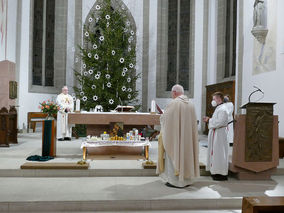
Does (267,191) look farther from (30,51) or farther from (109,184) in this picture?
(30,51)

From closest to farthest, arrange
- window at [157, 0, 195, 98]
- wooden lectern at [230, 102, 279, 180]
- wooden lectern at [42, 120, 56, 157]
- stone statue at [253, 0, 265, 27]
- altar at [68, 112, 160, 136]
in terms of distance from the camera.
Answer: wooden lectern at [230, 102, 279, 180]
wooden lectern at [42, 120, 56, 157]
altar at [68, 112, 160, 136]
stone statue at [253, 0, 265, 27]
window at [157, 0, 195, 98]

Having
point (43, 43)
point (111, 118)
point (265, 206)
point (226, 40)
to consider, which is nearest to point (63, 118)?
point (111, 118)

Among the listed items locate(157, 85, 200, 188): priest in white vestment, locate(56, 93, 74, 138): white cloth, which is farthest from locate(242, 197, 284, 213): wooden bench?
locate(56, 93, 74, 138): white cloth

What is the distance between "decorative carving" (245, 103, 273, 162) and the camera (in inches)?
221

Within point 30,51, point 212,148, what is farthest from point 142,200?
point 30,51

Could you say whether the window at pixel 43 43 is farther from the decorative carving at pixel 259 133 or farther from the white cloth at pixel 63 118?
the decorative carving at pixel 259 133

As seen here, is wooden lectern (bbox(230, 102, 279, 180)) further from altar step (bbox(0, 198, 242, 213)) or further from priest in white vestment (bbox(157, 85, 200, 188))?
altar step (bbox(0, 198, 242, 213))

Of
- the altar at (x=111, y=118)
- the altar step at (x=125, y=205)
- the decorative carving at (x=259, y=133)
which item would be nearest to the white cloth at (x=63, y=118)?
the altar at (x=111, y=118)

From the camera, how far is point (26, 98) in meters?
12.9

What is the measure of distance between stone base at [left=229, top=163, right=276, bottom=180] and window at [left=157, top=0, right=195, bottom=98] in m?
8.79

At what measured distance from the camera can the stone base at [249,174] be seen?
5.84m

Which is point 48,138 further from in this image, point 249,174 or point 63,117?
point 249,174

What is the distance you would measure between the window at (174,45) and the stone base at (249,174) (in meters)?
8.79

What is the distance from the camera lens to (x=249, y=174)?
19.2 ft
